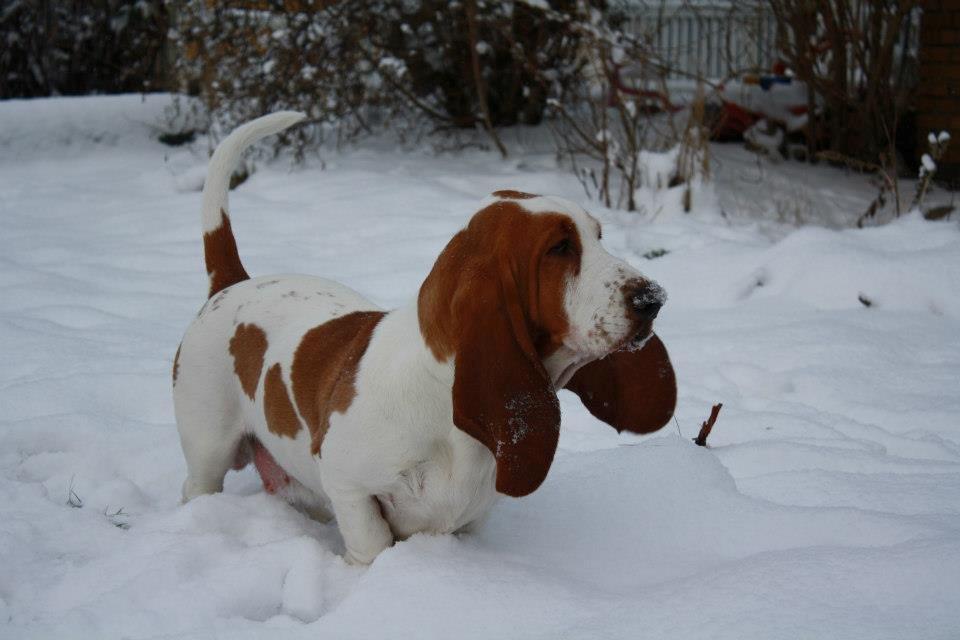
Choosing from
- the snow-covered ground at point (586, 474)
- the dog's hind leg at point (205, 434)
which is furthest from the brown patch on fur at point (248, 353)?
the snow-covered ground at point (586, 474)

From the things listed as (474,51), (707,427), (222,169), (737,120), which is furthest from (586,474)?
(737,120)

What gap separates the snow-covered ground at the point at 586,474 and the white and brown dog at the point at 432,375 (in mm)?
170

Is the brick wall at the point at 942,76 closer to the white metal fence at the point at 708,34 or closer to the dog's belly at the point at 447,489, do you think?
the white metal fence at the point at 708,34

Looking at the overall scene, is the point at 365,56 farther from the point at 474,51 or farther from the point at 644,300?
the point at 644,300

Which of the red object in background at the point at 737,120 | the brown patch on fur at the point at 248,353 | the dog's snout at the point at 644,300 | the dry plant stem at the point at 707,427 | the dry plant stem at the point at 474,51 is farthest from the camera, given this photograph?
the red object in background at the point at 737,120

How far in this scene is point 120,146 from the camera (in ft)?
34.5

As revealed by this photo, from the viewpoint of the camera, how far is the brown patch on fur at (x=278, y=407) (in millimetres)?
2896

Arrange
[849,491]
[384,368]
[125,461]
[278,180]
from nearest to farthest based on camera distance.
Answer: [384,368] → [849,491] → [125,461] → [278,180]

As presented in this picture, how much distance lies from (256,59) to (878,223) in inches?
215

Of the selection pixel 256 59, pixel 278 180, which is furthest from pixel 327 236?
pixel 256 59

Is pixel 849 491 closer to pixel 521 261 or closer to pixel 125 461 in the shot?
pixel 521 261

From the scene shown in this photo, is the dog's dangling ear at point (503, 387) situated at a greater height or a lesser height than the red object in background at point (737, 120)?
greater

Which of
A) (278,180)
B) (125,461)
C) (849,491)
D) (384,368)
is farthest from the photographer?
(278,180)

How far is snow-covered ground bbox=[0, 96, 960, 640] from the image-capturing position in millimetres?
2283
